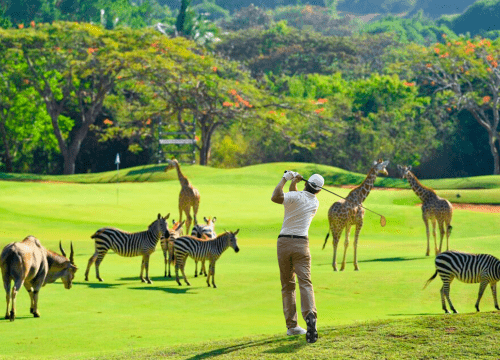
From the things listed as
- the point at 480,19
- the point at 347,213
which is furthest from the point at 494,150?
the point at 480,19

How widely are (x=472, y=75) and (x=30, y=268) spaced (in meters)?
53.3

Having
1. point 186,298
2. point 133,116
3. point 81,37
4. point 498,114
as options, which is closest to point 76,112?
point 133,116

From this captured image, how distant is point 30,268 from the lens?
16688 mm

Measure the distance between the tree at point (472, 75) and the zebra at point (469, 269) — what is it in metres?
45.6

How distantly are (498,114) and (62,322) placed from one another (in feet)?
178

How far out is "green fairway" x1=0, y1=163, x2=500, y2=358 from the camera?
1532 centimetres

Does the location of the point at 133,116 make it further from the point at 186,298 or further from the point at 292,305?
the point at 292,305

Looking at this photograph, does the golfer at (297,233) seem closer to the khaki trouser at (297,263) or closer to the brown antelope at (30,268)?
the khaki trouser at (297,263)

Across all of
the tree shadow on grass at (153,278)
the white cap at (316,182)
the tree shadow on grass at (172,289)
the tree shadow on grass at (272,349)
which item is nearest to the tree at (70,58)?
the tree shadow on grass at (153,278)

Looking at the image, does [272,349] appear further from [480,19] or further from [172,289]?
[480,19]

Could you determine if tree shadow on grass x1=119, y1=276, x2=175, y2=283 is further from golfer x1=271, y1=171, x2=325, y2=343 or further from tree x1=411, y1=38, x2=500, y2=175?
tree x1=411, y1=38, x2=500, y2=175

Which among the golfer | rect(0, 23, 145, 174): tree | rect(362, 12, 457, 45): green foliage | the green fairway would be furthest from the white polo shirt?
rect(362, 12, 457, 45): green foliage

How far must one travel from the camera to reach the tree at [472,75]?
63938mm

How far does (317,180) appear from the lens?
510 inches
